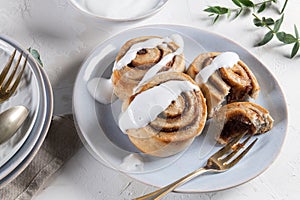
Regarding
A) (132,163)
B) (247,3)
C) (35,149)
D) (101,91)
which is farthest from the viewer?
(247,3)

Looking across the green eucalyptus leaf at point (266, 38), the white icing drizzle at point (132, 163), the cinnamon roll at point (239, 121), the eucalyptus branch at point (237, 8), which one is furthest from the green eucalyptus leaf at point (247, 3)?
the white icing drizzle at point (132, 163)

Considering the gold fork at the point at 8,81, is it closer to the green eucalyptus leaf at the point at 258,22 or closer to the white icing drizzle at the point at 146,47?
the white icing drizzle at the point at 146,47

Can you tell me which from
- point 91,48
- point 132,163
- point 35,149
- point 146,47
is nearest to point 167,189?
point 132,163

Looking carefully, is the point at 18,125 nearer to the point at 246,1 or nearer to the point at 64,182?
the point at 64,182

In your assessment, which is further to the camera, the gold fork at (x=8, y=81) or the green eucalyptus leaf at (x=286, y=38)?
the green eucalyptus leaf at (x=286, y=38)

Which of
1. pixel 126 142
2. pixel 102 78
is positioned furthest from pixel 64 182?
pixel 102 78

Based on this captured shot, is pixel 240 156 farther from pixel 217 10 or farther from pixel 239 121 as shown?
pixel 217 10

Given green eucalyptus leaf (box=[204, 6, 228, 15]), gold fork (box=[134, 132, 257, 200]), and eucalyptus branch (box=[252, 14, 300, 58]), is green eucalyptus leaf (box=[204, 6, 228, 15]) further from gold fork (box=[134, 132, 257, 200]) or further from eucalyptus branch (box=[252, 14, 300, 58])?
gold fork (box=[134, 132, 257, 200])
